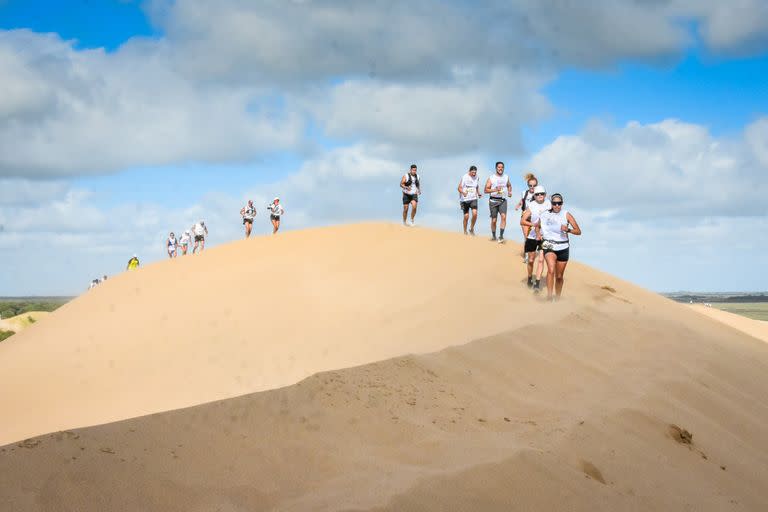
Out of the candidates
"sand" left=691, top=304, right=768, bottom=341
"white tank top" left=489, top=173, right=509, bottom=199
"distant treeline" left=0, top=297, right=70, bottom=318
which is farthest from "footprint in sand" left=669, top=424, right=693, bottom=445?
"distant treeline" left=0, top=297, right=70, bottom=318

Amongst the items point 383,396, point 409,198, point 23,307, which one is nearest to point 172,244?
point 409,198

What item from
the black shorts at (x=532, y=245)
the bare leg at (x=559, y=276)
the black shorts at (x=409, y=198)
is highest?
the black shorts at (x=409, y=198)

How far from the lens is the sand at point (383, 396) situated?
3.76m

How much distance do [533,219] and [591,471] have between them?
22.9 ft

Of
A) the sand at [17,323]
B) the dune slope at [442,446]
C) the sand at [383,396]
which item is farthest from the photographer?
A: the sand at [17,323]

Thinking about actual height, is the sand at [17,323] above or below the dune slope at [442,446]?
below

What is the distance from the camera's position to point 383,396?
5.27 metres

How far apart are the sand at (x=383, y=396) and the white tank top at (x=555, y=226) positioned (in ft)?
3.18

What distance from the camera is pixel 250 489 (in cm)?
367

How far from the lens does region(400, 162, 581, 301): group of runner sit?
33.9 ft

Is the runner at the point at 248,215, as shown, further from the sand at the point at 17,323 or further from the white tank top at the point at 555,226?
the sand at the point at 17,323

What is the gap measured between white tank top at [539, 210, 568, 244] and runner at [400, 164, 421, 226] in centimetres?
485

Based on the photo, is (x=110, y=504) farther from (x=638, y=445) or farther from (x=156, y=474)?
(x=638, y=445)

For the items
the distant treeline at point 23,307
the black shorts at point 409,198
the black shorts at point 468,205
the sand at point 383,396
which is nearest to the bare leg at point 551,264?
the sand at point 383,396
